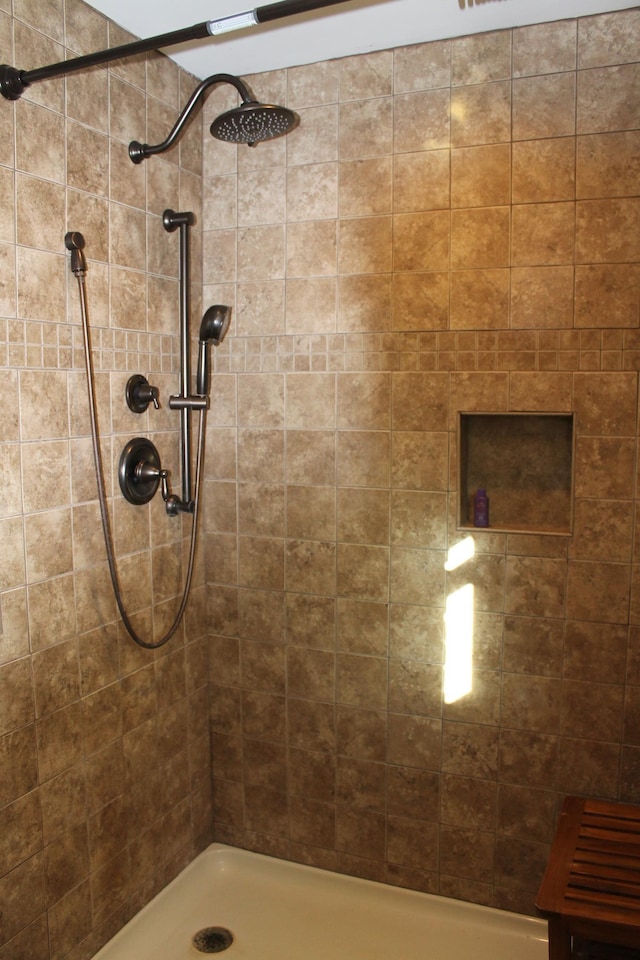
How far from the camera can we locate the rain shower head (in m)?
1.95

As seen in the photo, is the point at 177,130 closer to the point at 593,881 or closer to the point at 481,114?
the point at 481,114

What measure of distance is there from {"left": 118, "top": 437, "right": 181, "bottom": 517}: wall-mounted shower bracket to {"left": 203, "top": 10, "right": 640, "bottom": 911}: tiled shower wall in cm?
32

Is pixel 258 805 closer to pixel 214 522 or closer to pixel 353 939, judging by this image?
pixel 353 939

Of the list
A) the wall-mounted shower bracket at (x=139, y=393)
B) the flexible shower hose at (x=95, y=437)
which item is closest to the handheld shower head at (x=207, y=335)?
the wall-mounted shower bracket at (x=139, y=393)

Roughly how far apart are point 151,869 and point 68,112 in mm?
2183

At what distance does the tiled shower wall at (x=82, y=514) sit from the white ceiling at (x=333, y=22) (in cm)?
11

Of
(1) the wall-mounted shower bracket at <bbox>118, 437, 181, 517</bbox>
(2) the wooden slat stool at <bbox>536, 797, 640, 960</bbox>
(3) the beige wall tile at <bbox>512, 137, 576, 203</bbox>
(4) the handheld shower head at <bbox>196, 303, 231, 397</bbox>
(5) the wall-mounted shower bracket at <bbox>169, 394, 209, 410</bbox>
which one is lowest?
(2) the wooden slat stool at <bbox>536, 797, 640, 960</bbox>

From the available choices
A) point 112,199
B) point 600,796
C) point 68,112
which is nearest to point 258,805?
point 600,796

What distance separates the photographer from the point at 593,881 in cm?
177

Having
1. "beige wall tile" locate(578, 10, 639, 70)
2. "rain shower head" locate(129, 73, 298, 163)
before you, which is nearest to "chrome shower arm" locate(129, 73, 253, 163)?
"rain shower head" locate(129, 73, 298, 163)

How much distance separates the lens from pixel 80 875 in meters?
2.07

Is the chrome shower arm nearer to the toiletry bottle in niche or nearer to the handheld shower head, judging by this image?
the handheld shower head

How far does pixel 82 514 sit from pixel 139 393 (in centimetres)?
40

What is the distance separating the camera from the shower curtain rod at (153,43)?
1.51 meters
